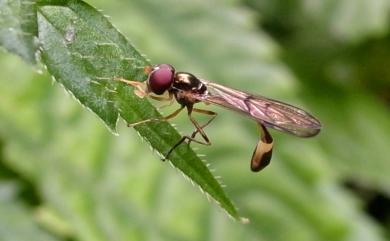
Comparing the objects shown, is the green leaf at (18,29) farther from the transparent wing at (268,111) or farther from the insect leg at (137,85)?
the transparent wing at (268,111)

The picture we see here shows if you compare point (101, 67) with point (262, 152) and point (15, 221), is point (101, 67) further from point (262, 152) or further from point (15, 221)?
point (15, 221)

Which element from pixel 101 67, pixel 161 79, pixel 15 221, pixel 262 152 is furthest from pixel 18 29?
pixel 15 221

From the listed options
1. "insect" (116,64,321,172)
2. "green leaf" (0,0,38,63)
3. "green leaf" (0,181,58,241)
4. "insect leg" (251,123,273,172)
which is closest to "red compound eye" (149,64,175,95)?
"insect" (116,64,321,172)

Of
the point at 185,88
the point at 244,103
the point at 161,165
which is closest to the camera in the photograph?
the point at 244,103

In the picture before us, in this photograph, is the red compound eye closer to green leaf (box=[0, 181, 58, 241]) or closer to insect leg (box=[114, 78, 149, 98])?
insect leg (box=[114, 78, 149, 98])

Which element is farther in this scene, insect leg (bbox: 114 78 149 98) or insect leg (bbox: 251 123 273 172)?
insect leg (bbox: 251 123 273 172)
